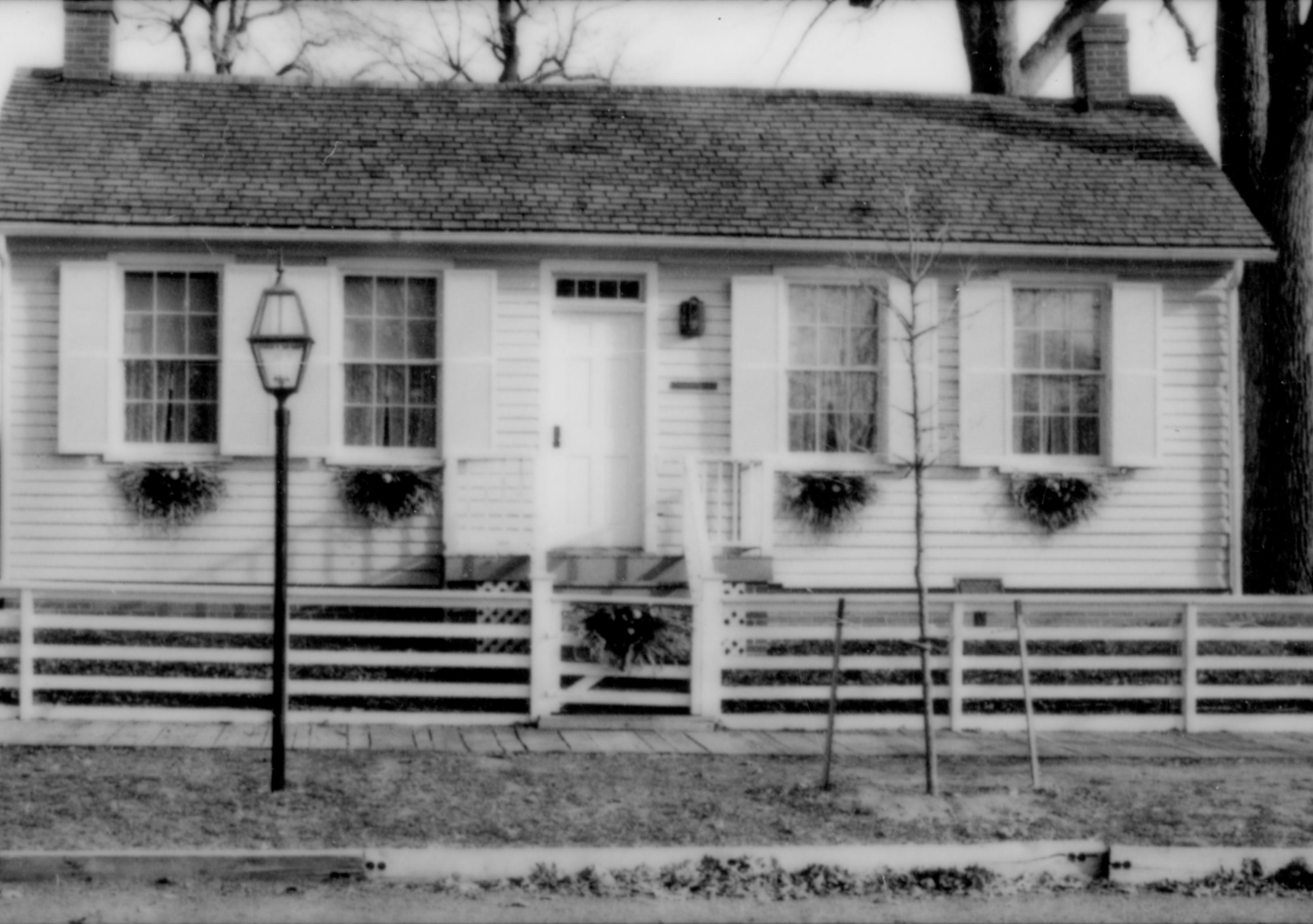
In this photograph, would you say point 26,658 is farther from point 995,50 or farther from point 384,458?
point 995,50

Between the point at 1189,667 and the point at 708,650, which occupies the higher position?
the point at 708,650

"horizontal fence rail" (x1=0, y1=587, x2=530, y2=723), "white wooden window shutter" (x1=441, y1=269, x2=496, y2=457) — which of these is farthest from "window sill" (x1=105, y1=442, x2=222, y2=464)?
"horizontal fence rail" (x1=0, y1=587, x2=530, y2=723)

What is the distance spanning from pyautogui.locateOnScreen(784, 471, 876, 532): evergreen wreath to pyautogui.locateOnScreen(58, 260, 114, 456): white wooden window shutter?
6.03 metres

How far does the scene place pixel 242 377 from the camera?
534 inches

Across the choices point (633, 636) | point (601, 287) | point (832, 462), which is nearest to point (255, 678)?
point (633, 636)

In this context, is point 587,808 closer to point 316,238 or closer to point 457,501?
point 457,501

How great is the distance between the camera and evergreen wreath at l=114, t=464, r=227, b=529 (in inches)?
529

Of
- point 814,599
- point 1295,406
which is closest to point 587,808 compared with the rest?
point 814,599

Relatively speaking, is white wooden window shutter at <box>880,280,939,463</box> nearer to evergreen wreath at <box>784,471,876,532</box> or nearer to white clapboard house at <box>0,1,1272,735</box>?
white clapboard house at <box>0,1,1272,735</box>

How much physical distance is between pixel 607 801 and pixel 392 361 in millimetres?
6460

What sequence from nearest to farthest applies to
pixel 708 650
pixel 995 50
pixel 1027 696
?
pixel 1027 696, pixel 708 650, pixel 995 50

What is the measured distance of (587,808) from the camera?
8.12m

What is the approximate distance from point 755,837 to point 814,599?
2808 millimetres

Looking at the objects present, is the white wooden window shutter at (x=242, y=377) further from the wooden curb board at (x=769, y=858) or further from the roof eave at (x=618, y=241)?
the wooden curb board at (x=769, y=858)
